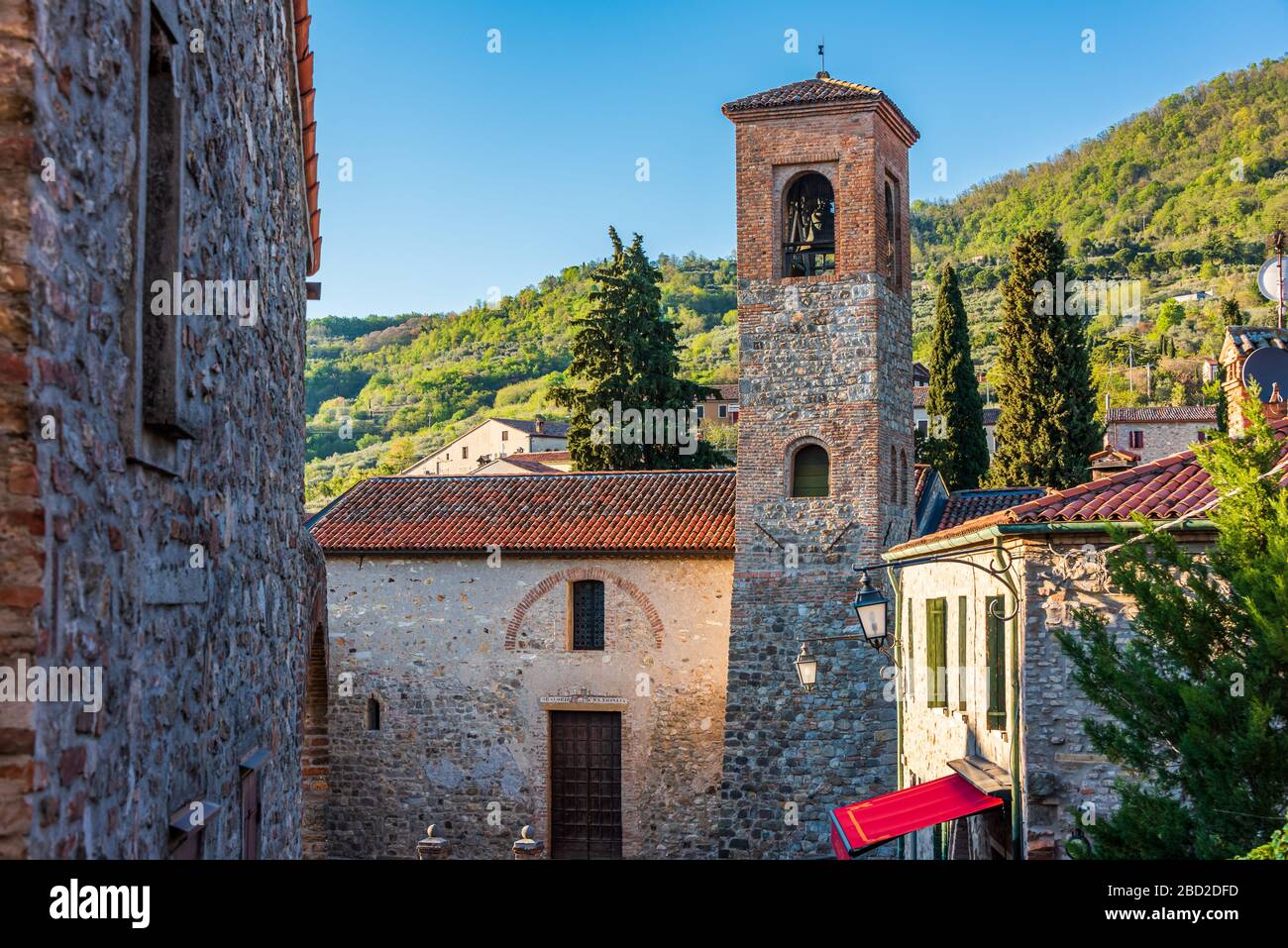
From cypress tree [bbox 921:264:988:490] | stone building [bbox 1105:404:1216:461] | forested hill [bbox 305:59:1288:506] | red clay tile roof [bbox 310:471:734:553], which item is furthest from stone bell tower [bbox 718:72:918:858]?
forested hill [bbox 305:59:1288:506]

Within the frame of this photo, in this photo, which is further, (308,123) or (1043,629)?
(1043,629)

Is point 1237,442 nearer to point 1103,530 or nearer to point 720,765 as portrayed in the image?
point 1103,530

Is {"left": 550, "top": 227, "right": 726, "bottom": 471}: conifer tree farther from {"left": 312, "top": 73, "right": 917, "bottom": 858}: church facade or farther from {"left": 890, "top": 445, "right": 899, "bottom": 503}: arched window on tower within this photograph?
{"left": 890, "top": 445, "right": 899, "bottom": 503}: arched window on tower

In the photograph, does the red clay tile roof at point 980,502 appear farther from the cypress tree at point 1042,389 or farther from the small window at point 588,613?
the cypress tree at point 1042,389

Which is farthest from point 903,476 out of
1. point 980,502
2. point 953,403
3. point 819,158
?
point 953,403

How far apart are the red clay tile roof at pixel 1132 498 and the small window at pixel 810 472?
9346 millimetres

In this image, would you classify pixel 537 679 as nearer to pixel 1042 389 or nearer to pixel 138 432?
pixel 1042 389

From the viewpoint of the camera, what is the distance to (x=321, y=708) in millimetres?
9312

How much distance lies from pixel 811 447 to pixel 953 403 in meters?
13.9

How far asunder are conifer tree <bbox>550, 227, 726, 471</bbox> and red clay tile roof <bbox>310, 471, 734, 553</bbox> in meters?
5.37

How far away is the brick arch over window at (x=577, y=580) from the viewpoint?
21.4 metres

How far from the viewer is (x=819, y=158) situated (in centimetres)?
2103

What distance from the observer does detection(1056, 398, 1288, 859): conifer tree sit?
679 cm

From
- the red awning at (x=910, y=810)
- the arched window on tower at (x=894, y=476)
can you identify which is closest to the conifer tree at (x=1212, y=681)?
the red awning at (x=910, y=810)
